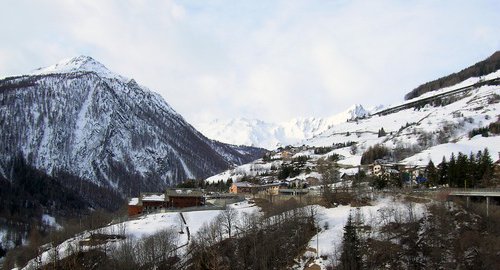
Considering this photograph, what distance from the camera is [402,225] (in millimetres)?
79375

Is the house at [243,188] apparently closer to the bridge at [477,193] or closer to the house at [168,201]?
the house at [168,201]

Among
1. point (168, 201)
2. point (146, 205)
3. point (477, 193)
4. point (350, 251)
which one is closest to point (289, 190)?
point (168, 201)

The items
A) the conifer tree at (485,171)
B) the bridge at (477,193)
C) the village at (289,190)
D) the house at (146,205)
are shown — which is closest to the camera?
the bridge at (477,193)

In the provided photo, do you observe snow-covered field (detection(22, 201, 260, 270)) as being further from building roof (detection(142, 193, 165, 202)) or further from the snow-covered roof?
the snow-covered roof

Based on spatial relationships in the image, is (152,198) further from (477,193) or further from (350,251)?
(477,193)

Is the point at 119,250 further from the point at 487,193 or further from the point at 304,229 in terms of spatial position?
the point at 487,193

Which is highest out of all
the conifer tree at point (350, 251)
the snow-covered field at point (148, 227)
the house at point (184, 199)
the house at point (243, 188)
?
the house at point (243, 188)

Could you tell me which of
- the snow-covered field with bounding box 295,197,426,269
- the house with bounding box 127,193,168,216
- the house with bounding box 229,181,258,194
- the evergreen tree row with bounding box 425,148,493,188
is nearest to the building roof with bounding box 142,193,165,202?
the house with bounding box 127,193,168,216

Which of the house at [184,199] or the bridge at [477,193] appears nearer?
the bridge at [477,193]

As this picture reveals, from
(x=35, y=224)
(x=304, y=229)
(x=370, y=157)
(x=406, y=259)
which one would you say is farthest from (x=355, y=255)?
(x=35, y=224)

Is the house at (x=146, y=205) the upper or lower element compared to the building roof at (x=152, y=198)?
lower

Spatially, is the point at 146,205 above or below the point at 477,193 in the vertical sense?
above

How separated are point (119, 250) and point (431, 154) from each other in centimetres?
9864

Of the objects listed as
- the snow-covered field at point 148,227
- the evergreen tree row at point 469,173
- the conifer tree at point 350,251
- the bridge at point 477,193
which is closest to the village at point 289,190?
the evergreen tree row at point 469,173
